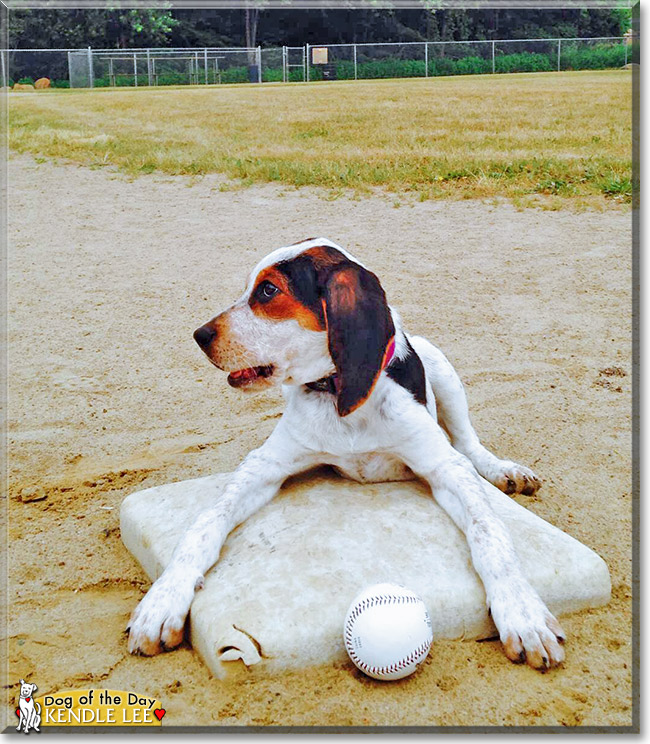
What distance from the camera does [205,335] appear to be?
3463 mm

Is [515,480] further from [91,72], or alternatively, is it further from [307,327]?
[91,72]

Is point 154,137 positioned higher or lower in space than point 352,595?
higher

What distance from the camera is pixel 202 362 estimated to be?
6.31 meters

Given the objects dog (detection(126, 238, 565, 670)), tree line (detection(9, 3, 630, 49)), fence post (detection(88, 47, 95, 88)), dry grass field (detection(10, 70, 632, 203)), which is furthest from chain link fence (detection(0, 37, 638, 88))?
dog (detection(126, 238, 565, 670))

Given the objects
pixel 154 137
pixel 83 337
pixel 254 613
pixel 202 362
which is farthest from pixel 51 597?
pixel 154 137

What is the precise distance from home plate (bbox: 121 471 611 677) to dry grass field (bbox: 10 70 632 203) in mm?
8051

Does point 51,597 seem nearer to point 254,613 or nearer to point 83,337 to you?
point 254,613

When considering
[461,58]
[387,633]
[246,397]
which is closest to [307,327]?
[387,633]

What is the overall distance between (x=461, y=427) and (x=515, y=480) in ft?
1.29

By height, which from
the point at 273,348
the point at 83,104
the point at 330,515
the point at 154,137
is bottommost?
the point at 330,515

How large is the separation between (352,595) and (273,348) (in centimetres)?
101

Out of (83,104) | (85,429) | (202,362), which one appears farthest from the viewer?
(83,104)

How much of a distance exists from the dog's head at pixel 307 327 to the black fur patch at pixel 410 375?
1.18ft

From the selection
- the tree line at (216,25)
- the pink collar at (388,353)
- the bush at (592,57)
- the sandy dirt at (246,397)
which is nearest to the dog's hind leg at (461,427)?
the sandy dirt at (246,397)
